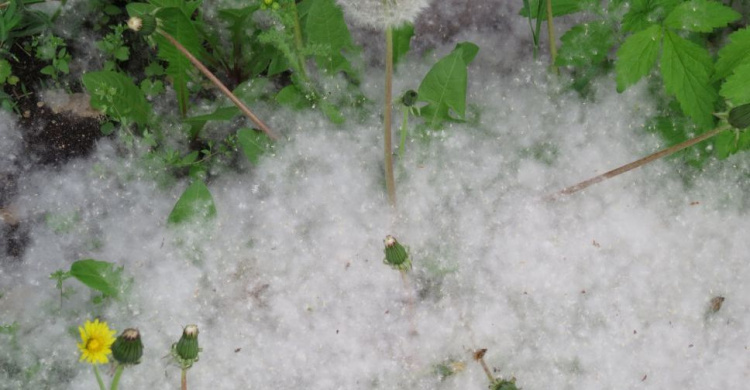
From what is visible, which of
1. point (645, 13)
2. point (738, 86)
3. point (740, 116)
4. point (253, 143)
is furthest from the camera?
point (253, 143)

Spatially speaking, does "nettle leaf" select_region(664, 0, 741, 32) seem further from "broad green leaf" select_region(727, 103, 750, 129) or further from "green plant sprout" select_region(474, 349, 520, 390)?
"green plant sprout" select_region(474, 349, 520, 390)

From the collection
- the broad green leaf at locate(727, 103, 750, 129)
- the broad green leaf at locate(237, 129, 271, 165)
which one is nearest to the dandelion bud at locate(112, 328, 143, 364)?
the broad green leaf at locate(237, 129, 271, 165)

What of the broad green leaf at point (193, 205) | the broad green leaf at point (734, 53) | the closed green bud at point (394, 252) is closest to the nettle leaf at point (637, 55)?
the broad green leaf at point (734, 53)

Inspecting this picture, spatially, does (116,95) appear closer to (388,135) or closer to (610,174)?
(388,135)

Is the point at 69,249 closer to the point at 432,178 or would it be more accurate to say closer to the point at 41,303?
the point at 41,303

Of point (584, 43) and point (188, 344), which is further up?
point (584, 43)

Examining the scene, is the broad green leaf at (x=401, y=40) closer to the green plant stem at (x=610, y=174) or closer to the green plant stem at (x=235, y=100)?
the green plant stem at (x=235, y=100)

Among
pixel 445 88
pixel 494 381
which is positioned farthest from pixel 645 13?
pixel 494 381
